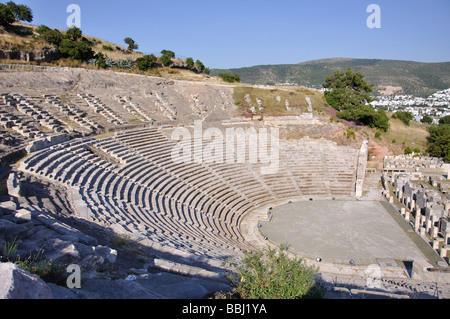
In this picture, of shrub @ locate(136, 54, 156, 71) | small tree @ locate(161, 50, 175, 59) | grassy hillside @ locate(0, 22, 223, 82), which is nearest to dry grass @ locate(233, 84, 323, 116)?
grassy hillside @ locate(0, 22, 223, 82)

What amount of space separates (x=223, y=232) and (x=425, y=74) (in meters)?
144

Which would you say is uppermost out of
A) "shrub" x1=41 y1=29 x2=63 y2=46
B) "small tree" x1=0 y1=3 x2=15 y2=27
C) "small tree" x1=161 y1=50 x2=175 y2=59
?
"small tree" x1=0 y1=3 x2=15 y2=27

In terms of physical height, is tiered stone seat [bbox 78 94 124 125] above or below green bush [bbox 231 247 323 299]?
above

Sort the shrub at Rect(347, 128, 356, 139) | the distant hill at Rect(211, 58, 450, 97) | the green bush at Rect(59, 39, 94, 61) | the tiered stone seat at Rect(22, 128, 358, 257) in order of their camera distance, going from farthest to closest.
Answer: the distant hill at Rect(211, 58, 450, 97), the green bush at Rect(59, 39, 94, 61), the shrub at Rect(347, 128, 356, 139), the tiered stone seat at Rect(22, 128, 358, 257)

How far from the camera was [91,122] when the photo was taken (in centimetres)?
2241

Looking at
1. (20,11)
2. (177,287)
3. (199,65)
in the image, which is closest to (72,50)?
(20,11)

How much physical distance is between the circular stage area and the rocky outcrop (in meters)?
27.8

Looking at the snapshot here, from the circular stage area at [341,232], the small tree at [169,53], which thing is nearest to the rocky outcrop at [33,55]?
the small tree at [169,53]

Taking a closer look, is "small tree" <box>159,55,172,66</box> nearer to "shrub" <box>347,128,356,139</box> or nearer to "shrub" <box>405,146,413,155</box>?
→ "shrub" <box>347,128,356,139</box>

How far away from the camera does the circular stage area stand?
14944 mm

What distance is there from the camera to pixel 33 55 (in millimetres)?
31719

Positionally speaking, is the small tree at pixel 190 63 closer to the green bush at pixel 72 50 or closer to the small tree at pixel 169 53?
Answer: the small tree at pixel 169 53

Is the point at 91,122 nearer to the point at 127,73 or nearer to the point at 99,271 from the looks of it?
the point at 127,73

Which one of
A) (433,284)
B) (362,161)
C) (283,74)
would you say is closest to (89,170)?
(433,284)
